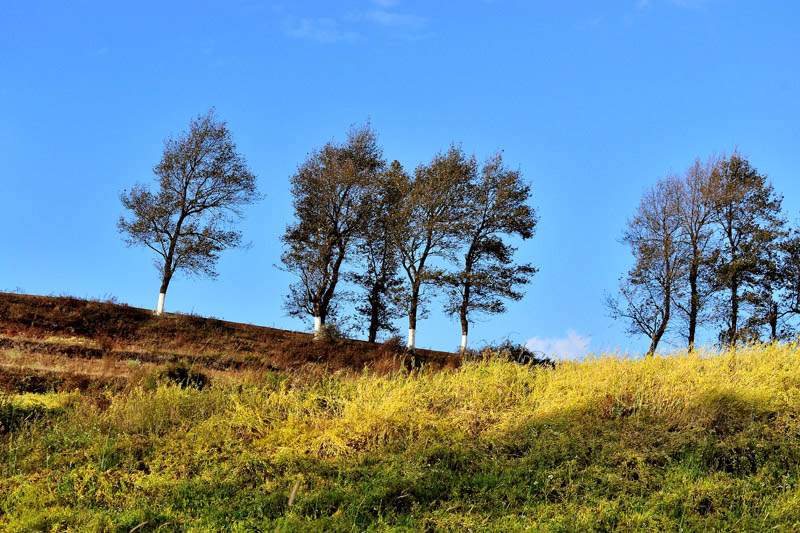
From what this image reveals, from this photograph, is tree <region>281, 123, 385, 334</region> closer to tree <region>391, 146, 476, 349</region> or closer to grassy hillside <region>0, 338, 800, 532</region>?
tree <region>391, 146, 476, 349</region>

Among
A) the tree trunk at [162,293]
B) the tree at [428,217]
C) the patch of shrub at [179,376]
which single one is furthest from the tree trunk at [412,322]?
the patch of shrub at [179,376]

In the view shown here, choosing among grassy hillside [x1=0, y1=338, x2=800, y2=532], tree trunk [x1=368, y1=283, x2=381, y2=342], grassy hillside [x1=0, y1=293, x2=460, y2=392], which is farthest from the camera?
tree trunk [x1=368, y1=283, x2=381, y2=342]

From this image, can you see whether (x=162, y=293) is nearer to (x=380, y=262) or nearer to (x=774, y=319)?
(x=380, y=262)

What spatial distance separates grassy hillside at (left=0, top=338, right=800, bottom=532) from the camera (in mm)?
5922

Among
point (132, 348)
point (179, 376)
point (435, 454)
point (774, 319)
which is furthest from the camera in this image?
point (774, 319)

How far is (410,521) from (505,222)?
2259 cm

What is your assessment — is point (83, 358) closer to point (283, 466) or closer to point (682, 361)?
point (283, 466)

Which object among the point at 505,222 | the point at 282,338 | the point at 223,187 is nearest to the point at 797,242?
the point at 505,222

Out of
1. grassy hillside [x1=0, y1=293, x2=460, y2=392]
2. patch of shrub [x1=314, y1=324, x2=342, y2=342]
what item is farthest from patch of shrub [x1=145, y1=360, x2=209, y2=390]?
patch of shrub [x1=314, y1=324, x2=342, y2=342]

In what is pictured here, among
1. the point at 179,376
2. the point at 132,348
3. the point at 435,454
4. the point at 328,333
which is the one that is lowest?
the point at 435,454

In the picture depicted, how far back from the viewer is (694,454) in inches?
274

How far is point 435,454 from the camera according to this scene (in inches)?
277

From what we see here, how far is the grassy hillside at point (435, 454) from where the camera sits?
5.92 metres

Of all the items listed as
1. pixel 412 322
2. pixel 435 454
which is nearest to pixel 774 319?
pixel 412 322
